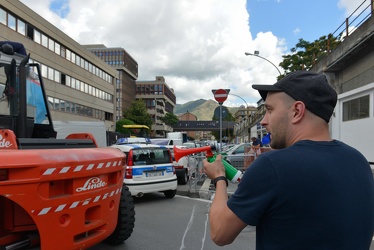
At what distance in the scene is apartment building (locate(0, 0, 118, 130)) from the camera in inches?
1214

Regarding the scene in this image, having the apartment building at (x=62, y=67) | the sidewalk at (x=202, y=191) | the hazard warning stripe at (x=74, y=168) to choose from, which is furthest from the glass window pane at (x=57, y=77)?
the hazard warning stripe at (x=74, y=168)

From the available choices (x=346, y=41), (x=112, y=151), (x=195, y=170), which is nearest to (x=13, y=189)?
(x=112, y=151)

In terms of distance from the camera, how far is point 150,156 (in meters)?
9.20

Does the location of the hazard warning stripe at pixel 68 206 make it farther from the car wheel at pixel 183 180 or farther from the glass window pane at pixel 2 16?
the glass window pane at pixel 2 16

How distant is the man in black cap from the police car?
24.2 feet

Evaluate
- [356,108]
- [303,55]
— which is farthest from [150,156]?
[303,55]

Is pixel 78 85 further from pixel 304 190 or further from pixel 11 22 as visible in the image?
pixel 304 190

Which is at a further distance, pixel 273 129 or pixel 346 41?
pixel 346 41

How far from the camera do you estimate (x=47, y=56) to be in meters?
37.0

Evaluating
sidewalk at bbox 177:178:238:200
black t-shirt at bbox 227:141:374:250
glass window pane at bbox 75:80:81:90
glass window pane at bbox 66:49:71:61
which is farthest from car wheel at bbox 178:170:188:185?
glass window pane at bbox 75:80:81:90

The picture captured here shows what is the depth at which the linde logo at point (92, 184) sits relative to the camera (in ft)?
11.1

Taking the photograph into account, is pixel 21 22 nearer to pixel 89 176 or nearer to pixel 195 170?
pixel 195 170

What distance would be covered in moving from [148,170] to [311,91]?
772 centimetres

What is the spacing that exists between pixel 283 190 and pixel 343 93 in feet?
56.1
